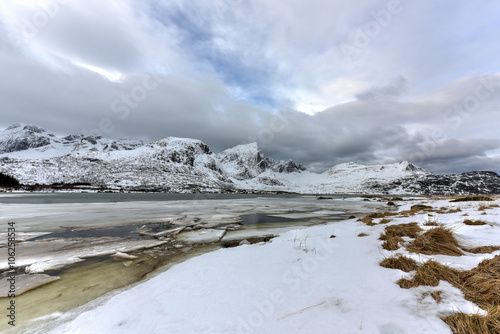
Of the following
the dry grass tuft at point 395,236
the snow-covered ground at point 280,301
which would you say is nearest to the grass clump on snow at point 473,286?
the snow-covered ground at point 280,301

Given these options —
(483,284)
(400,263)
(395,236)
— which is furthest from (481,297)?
(395,236)

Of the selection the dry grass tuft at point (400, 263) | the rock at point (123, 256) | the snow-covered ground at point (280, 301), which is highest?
the dry grass tuft at point (400, 263)

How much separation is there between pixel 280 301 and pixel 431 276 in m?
3.02

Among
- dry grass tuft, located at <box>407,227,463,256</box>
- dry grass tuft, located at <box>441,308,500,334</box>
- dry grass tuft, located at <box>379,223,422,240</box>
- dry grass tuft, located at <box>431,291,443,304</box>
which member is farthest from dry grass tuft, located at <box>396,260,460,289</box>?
dry grass tuft, located at <box>379,223,422,240</box>

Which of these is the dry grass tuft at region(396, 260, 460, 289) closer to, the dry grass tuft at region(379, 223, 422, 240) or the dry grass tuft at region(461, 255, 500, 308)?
the dry grass tuft at region(461, 255, 500, 308)

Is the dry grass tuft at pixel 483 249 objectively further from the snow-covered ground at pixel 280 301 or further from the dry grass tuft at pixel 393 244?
the dry grass tuft at pixel 393 244

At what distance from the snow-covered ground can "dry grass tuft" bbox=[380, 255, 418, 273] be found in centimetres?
25

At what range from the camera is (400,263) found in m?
4.93

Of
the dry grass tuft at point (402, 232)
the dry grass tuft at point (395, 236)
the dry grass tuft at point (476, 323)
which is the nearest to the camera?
the dry grass tuft at point (476, 323)

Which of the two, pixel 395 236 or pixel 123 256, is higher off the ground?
pixel 395 236

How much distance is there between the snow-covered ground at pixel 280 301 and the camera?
10.2 ft

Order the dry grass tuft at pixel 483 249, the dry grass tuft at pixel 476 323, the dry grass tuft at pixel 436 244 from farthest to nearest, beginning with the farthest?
the dry grass tuft at pixel 436 244
the dry grass tuft at pixel 483 249
the dry grass tuft at pixel 476 323

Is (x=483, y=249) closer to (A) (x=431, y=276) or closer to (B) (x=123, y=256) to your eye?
(A) (x=431, y=276)

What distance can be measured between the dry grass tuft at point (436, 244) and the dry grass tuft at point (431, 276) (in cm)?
154
